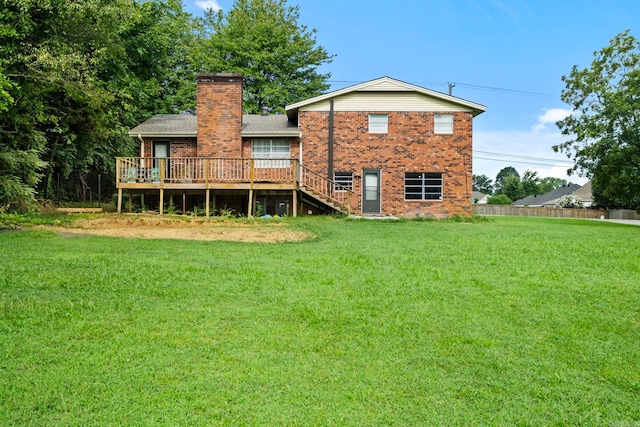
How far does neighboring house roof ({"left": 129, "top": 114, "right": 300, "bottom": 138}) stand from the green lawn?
39.5ft

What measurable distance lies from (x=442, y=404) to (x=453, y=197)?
16.9 m

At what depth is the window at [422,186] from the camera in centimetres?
1886

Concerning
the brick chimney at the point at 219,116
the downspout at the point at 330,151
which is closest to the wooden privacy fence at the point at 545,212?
the downspout at the point at 330,151

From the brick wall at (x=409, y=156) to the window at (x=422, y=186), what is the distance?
193 millimetres

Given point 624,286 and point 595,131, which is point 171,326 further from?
point 595,131

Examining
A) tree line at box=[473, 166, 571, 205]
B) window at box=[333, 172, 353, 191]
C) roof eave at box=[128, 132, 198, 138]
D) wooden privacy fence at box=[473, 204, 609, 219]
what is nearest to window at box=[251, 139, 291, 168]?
window at box=[333, 172, 353, 191]

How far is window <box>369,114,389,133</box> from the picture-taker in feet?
61.8

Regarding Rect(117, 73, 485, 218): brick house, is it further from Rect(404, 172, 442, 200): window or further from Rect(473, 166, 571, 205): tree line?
Rect(473, 166, 571, 205): tree line

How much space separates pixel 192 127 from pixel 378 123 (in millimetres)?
7921

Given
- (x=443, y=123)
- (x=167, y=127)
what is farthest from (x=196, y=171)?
(x=443, y=123)

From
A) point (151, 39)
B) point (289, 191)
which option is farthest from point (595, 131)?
point (151, 39)

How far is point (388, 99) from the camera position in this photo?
18.8m

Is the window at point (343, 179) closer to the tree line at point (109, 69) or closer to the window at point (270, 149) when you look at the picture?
the window at point (270, 149)

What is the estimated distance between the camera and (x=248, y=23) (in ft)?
105
